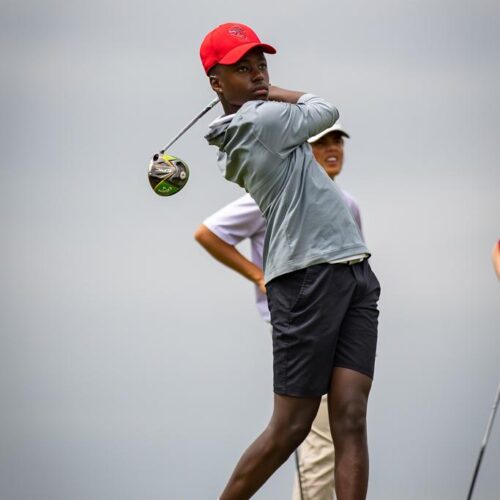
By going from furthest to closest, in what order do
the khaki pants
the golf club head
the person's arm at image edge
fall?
the person's arm at image edge → the khaki pants → the golf club head

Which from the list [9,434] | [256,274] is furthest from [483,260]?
[9,434]

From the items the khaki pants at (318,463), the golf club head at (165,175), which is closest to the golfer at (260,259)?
the khaki pants at (318,463)

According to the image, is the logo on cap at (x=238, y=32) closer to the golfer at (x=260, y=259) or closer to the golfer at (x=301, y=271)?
the golfer at (x=301, y=271)

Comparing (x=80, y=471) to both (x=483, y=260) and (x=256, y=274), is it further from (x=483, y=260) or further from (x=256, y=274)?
(x=483, y=260)

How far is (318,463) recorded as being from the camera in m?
3.76

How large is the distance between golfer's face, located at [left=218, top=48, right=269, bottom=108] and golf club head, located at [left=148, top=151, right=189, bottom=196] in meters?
0.29

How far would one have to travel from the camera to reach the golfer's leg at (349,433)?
2.98 meters

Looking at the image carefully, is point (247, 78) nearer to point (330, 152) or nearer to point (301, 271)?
point (301, 271)

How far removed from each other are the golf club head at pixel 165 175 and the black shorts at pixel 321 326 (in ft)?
1.40

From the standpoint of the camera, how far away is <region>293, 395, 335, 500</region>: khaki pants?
376 centimetres

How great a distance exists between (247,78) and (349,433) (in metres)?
0.88

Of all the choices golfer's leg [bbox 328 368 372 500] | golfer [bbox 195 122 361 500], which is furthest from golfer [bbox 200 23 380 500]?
golfer [bbox 195 122 361 500]

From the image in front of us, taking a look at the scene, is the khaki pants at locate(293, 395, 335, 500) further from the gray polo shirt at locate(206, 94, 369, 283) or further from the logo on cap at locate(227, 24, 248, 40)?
the logo on cap at locate(227, 24, 248, 40)

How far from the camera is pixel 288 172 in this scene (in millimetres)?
3062
